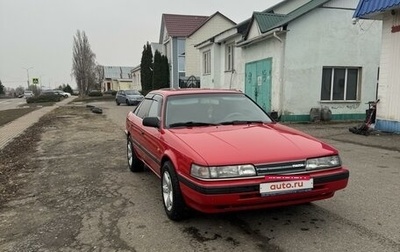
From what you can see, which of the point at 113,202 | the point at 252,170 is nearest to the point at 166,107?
the point at 113,202

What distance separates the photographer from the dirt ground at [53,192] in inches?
161

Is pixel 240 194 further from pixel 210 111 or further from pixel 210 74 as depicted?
pixel 210 74

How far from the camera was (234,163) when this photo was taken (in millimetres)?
3734

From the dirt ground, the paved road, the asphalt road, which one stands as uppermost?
the asphalt road

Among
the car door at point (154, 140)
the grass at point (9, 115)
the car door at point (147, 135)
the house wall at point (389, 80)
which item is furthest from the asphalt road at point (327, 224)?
the grass at point (9, 115)

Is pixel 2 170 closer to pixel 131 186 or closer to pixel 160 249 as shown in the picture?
pixel 131 186

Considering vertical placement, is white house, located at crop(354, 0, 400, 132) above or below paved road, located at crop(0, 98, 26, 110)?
above

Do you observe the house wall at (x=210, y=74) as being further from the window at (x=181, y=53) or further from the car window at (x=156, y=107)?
the car window at (x=156, y=107)

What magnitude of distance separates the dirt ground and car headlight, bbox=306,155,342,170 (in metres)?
2.07

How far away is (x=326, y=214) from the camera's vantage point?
4.53m

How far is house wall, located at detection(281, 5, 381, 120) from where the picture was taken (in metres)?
15.0

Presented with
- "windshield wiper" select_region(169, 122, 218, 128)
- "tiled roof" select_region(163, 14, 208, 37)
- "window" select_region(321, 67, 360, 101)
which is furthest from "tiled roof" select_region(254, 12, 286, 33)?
"tiled roof" select_region(163, 14, 208, 37)

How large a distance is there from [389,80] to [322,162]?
8795mm

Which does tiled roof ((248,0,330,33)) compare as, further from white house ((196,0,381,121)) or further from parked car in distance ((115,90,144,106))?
parked car in distance ((115,90,144,106))
